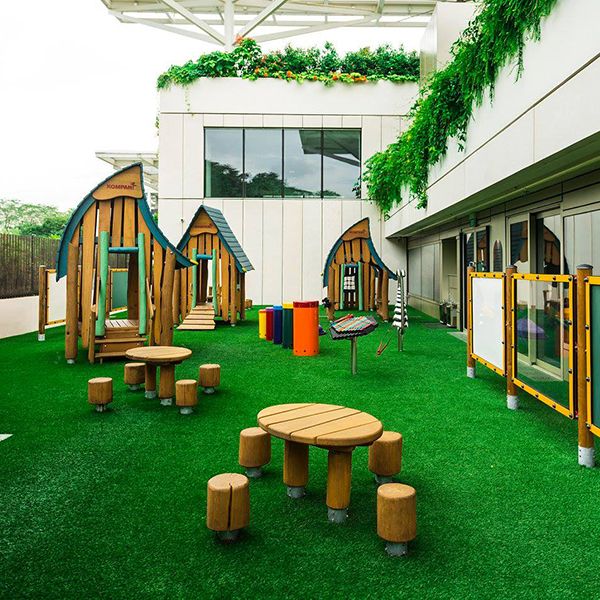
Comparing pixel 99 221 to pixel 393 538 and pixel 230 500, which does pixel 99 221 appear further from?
pixel 393 538

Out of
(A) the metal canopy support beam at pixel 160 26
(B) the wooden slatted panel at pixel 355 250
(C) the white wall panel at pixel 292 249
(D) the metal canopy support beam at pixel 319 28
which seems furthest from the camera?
(D) the metal canopy support beam at pixel 319 28

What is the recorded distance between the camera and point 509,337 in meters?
6.06

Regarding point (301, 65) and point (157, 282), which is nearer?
point (157, 282)

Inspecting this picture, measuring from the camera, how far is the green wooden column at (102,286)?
29.1ft

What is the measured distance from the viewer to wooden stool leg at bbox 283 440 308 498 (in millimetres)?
3604

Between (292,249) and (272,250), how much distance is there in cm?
77

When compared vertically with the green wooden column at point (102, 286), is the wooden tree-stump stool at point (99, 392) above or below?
below

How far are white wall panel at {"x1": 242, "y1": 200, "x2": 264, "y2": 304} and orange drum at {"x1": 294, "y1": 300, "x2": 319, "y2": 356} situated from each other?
1082cm

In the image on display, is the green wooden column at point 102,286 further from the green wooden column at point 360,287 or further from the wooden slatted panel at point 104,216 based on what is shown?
the green wooden column at point 360,287

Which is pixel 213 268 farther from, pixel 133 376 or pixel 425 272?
pixel 133 376

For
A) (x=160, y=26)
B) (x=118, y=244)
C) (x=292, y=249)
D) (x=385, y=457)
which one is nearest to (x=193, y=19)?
(x=160, y=26)

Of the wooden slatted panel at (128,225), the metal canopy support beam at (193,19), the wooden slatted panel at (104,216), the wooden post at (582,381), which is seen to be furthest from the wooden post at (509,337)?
the metal canopy support beam at (193,19)

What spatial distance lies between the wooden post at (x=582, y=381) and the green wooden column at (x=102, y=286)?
715cm

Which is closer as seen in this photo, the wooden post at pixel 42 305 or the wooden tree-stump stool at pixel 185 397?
the wooden tree-stump stool at pixel 185 397
